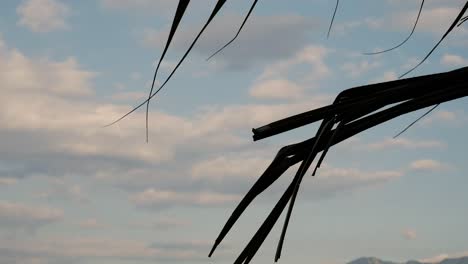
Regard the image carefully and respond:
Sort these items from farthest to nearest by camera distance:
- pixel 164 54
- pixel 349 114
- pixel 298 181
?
pixel 349 114, pixel 298 181, pixel 164 54

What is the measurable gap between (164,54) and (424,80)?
1061 mm

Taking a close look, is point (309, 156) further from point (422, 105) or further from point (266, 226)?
point (422, 105)

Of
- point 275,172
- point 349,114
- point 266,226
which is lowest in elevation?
point 266,226

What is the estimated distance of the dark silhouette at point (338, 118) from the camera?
2248 mm

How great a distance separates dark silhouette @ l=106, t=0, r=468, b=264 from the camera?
7.38 feet

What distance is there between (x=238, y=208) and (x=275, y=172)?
182 mm

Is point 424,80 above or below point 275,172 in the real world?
above

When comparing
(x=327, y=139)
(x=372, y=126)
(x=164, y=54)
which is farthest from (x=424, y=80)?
(x=164, y=54)

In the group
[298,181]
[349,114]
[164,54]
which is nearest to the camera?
[164,54]

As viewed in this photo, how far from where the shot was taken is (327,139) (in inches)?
94.1

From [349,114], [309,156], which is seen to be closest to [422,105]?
[349,114]

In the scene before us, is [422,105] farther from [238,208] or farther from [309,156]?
[238,208]

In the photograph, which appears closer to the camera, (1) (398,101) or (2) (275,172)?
(2) (275,172)

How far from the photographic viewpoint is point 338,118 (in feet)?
7.91
